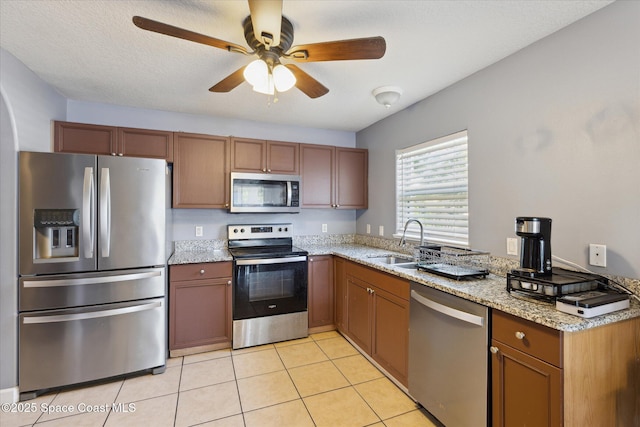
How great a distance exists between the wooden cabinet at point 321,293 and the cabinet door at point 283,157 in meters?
1.06

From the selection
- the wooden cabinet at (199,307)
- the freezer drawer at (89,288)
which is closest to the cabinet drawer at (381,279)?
the wooden cabinet at (199,307)

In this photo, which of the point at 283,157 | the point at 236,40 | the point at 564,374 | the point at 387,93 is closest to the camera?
the point at 564,374

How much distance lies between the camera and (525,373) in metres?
1.30

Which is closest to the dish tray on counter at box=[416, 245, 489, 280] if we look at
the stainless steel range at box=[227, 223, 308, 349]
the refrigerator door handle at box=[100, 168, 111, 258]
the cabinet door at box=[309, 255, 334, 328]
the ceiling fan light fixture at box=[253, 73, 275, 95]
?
the cabinet door at box=[309, 255, 334, 328]

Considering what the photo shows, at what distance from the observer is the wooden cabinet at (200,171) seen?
2.93 meters

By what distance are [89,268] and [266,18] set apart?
87.0 inches

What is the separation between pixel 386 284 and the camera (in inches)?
89.7

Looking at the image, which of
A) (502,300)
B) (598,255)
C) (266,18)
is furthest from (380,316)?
(266,18)

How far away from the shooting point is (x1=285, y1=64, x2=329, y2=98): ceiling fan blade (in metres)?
1.78

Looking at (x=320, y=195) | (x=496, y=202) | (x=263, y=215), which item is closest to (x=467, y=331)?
(x=496, y=202)

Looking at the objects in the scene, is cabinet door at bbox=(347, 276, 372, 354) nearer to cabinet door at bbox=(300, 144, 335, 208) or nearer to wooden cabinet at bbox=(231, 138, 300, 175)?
cabinet door at bbox=(300, 144, 335, 208)

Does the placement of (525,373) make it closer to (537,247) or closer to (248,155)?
(537,247)

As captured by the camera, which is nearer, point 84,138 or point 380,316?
point 380,316

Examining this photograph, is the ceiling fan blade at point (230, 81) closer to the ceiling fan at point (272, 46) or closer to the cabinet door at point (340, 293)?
the ceiling fan at point (272, 46)
